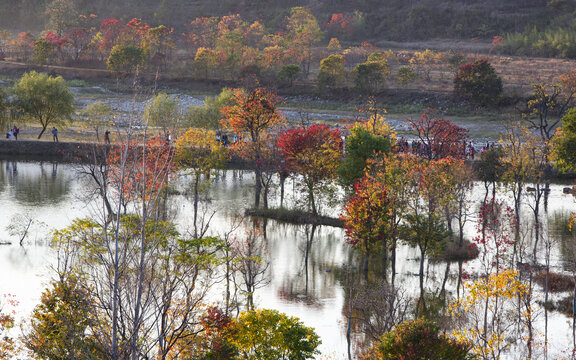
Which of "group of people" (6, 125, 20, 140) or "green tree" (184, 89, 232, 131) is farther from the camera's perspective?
"green tree" (184, 89, 232, 131)

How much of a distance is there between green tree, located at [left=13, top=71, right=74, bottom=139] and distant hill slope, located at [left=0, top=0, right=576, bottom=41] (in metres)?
97.4

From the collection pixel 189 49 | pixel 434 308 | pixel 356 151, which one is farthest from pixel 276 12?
pixel 434 308

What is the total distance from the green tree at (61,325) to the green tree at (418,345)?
24.8ft

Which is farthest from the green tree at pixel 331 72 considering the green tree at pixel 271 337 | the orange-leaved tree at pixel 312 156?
the green tree at pixel 271 337

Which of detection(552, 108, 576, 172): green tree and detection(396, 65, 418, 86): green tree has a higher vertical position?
detection(396, 65, 418, 86): green tree

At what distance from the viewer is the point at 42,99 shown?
218 ft

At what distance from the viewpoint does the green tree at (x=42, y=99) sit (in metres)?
66.2

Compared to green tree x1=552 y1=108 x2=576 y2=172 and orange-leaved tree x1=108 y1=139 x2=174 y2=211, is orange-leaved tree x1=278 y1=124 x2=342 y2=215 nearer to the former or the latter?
orange-leaved tree x1=108 y1=139 x2=174 y2=211

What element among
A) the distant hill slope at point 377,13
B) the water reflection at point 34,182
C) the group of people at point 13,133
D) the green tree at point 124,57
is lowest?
the water reflection at point 34,182

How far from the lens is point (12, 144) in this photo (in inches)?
2518

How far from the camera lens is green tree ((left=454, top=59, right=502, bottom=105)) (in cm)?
8381

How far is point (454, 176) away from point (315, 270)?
10.7m

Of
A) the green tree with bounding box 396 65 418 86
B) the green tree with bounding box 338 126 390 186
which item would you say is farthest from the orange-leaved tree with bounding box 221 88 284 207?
the green tree with bounding box 396 65 418 86

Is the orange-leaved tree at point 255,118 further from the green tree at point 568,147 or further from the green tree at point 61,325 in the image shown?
the green tree at point 61,325
